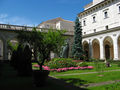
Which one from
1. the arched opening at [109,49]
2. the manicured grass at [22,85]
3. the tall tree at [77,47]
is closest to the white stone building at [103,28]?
the arched opening at [109,49]

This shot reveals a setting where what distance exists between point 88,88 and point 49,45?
12.3 ft

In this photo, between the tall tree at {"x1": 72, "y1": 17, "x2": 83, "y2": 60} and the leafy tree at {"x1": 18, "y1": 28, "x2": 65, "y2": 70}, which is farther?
the tall tree at {"x1": 72, "y1": 17, "x2": 83, "y2": 60}

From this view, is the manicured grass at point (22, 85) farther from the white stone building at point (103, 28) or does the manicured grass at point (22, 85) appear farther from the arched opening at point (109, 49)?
the arched opening at point (109, 49)

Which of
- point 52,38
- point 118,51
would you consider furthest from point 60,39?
point 118,51

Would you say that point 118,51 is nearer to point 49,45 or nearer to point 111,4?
point 111,4

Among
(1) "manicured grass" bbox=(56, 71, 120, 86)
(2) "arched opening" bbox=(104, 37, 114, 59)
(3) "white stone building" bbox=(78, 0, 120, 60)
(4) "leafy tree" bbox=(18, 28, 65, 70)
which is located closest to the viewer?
(1) "manicured grass" bbox=(56, 71, 120, 86)

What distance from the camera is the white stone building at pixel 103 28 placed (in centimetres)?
2930

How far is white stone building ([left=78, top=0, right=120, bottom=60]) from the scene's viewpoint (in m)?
29.3

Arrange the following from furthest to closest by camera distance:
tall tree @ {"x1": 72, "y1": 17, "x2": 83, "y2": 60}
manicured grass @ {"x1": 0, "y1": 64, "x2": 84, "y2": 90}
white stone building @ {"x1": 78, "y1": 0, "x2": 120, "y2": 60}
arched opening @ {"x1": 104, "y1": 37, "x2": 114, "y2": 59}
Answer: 1. arched opening @ {"x1": 104, "y1": 37, "x2": 114, "y2": 59}
2. tall tree @ {"x1": 72, "y1": 17, "x2": 83, "y2": 60}
3. white stone building @ {"x1": 78, "y1": 0, "x2": 120, "y2": 60}
4. manicured grass @ {"x1": 0, "y1": 64, "x2": 84, "y2": 90}

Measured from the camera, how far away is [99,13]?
34.8m

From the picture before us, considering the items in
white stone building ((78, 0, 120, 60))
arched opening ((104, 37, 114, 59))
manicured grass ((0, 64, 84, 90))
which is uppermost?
white stone building ((78, 0, 120, 60))

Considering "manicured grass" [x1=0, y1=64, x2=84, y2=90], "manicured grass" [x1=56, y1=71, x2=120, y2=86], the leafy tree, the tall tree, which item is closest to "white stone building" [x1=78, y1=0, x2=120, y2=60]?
the tall tree

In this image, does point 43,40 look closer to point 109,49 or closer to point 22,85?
point 22,85

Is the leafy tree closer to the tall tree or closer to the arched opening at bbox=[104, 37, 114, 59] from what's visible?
the tall tree
